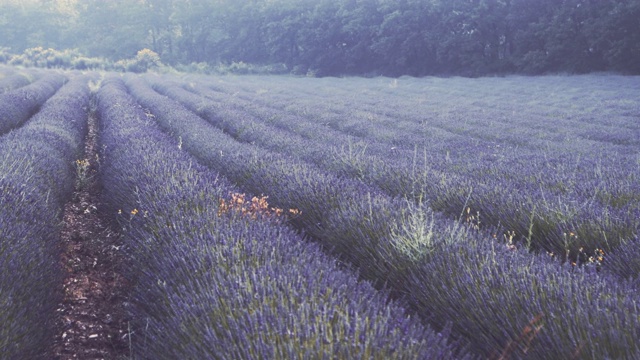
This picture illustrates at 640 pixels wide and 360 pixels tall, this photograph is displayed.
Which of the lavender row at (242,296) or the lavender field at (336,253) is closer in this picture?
the lavender row at (242,296)

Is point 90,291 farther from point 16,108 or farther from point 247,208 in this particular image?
point 16,108

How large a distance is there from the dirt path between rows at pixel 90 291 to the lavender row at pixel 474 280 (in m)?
1.22

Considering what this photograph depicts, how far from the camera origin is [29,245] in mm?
2465

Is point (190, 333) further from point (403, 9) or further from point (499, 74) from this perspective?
point (403, 9)

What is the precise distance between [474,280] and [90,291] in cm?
229

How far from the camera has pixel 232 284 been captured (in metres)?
1.76

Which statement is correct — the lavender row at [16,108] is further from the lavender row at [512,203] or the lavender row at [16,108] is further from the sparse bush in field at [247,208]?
the sparse bush in field at [247,208]

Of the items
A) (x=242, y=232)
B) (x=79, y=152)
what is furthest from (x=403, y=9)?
(x=242, y=232)

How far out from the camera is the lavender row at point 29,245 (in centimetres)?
184

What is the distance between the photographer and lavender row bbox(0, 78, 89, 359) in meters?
1.84

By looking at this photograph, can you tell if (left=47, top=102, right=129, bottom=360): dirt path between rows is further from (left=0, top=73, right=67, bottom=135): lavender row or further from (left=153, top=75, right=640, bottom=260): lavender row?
(left=0, top=73, right=67, bottom=135): lavender row

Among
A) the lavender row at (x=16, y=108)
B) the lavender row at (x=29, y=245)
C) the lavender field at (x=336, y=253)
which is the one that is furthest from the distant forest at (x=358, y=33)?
the lavender row at (x=29, y=245)

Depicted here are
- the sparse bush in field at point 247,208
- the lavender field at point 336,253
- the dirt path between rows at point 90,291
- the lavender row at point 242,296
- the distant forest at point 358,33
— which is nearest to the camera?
the lavender row at point 242,296

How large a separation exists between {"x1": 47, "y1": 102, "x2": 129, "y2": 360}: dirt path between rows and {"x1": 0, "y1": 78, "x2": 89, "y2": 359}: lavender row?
0.54 ft
